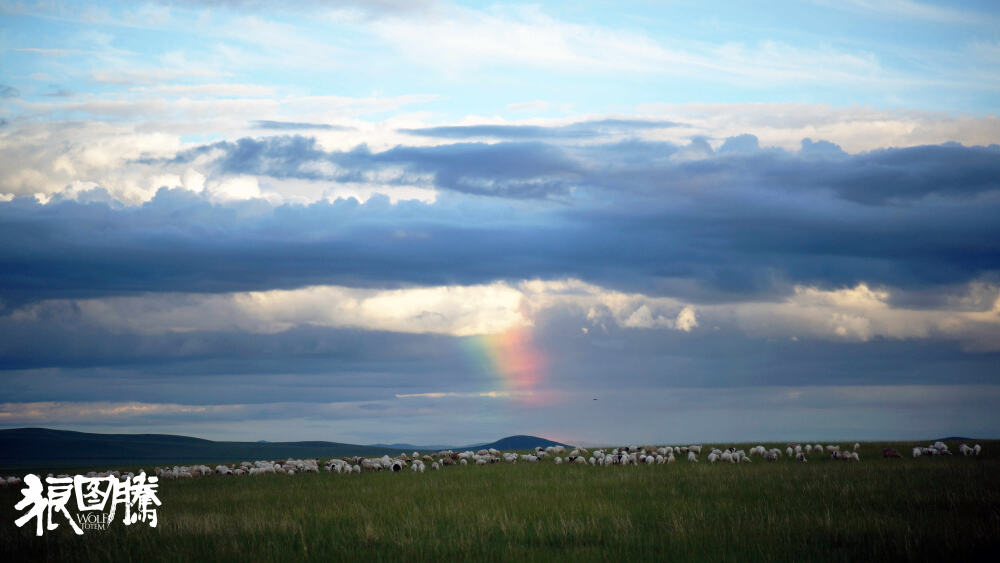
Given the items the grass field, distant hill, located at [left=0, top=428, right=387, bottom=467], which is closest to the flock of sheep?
the grass field

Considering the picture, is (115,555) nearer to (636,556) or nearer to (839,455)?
(636,556)

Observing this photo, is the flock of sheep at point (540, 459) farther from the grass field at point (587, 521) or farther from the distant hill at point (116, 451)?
the distant hill at point (116, 451)

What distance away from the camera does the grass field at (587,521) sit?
1703cm

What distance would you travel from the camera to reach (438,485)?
3089 centimetres

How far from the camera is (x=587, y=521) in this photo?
67.6 feet

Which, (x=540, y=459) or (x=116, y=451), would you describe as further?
(x=116, y=451)

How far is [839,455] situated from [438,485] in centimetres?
2165

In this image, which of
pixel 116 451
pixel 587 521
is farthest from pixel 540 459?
pixel 116 451

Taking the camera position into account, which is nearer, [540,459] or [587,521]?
[587,521]

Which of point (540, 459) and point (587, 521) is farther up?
point (540, 459)

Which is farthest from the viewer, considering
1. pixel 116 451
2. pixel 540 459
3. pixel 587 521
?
pixel 116 451

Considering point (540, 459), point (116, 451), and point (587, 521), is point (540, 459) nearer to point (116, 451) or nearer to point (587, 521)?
point (587, 521)

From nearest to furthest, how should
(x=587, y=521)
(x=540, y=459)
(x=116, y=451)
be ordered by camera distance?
(x=587, y=521) < (x=540, y=459) < (x=116, y=451)

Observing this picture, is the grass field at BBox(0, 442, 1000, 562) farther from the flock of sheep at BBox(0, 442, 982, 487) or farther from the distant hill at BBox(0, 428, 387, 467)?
the distant hill at BBox(0, 428, 387, 467)
